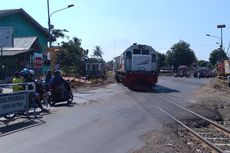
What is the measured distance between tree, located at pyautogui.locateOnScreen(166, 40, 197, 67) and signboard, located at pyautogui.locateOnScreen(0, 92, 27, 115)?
131434 millimetres

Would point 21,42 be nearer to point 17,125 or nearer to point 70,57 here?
point 70,57

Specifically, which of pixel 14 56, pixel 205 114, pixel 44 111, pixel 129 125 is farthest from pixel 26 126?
pixel 14 56

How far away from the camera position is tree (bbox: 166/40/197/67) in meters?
148

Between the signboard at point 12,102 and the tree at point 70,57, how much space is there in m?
52.1

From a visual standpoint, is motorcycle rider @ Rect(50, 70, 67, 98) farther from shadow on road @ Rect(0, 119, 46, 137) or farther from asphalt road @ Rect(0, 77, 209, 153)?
shadow on road @ Rect(0, 119, 46, 137)

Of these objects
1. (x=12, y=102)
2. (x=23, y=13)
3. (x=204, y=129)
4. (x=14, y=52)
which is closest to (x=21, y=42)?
(x=14, y=52)

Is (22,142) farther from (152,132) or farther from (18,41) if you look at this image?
(18,41)

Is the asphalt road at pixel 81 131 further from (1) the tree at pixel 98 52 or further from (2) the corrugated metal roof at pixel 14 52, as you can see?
(1) the tree at pixel 98 52

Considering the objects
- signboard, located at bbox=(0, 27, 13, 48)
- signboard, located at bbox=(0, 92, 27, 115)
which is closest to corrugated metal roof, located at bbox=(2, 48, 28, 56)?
signboard, located at bbox=(0, 27, 13, 48)

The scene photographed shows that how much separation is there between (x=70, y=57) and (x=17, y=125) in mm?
57842

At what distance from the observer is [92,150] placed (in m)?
11.4

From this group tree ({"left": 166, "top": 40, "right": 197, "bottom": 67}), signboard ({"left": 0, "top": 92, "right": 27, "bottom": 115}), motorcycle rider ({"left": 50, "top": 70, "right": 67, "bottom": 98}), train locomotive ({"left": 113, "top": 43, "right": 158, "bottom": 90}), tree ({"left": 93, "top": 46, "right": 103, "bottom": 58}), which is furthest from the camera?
tree ({"left": 166, "top": 40, "right": 197, "bottom": 67})

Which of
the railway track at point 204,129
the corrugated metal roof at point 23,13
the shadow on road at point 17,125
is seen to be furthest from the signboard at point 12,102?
the corrugated metal roof at point 23,13

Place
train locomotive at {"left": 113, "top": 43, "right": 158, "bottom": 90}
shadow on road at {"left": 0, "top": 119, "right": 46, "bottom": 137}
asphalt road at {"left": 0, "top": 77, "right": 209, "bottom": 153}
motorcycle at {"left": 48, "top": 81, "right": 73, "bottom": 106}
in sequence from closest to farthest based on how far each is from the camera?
asphalt road at {"left": 0, "top": 77, "right": 209, "bottom": 153} → shadow on road at {"left": 0, "top": 119, "right": 46, "bottom": 137} → motorcycle at {"left": 48, "top": 81, "right": 73, "bottom": 106} → train locomotive at {"left": 113, "top": 43, "right": 158, "bottom": 90}
